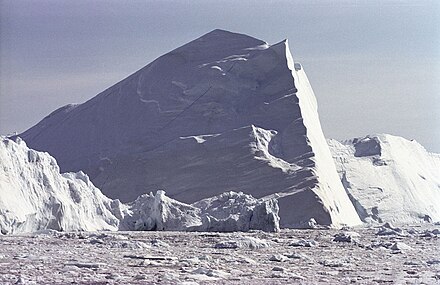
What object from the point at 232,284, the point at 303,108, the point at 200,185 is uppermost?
the point at 303,108

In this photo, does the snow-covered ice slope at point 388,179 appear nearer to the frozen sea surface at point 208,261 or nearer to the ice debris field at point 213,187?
the ice debris field at point 213,187

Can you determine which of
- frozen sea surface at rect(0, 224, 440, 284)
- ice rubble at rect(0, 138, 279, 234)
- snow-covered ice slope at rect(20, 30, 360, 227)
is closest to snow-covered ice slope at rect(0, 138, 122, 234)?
ice rubble at rect(0, 138, 279, 234)

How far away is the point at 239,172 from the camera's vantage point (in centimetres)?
4703

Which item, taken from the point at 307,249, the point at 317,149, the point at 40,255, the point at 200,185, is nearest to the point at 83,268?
the point at 40,255

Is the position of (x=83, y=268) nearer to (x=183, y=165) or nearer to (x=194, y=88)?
(x=183, y=165)

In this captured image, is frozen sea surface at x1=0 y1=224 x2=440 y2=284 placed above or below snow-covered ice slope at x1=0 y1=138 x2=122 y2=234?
below

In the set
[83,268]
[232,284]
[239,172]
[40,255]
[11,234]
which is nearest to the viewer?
[232,284]

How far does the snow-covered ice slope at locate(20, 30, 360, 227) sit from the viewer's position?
152ft

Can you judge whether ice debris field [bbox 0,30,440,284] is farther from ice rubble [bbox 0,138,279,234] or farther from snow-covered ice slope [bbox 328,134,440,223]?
snow-covered ice slope [bbox 328,134,440,223]

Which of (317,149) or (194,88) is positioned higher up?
(194,88)

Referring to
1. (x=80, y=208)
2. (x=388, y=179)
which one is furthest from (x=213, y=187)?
(x=388, y=179)

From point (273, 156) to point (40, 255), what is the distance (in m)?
30.7

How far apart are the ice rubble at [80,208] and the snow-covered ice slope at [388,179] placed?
2316 cm

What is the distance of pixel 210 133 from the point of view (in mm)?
51094
